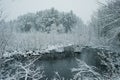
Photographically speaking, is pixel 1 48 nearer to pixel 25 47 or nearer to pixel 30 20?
pixel 25 47

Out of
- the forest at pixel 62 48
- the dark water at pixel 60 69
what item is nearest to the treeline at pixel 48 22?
the forest at pixel 62 48

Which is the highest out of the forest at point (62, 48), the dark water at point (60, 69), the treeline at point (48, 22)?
the treeline at point (48, 22)

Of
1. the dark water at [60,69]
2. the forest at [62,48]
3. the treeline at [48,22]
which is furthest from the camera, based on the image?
the treeline at [48,22]

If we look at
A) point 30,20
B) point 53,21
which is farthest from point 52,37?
point 30,20

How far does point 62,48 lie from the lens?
87.1ft

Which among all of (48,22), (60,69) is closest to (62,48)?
(60,69)

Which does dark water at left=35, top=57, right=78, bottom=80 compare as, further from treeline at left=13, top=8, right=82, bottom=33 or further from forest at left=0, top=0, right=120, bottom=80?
treeline at left=13, top=8, right=82, bottom=33

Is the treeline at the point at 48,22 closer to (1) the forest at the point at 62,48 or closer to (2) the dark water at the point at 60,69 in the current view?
(1) the forest at the point at 62,48

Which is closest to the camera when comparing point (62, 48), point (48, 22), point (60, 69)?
point (60, 69)

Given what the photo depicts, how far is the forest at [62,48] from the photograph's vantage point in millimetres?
4607

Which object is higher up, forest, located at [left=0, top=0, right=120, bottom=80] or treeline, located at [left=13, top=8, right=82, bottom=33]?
treeline, located at [left=13, top=8, right=82, bottom=33]

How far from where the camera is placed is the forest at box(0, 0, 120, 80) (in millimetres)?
4607

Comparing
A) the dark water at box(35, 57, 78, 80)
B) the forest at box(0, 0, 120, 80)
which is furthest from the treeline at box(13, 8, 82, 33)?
the dark water at box(35, 57, 78, 80)

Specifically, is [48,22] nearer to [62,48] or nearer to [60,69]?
[62,48]
